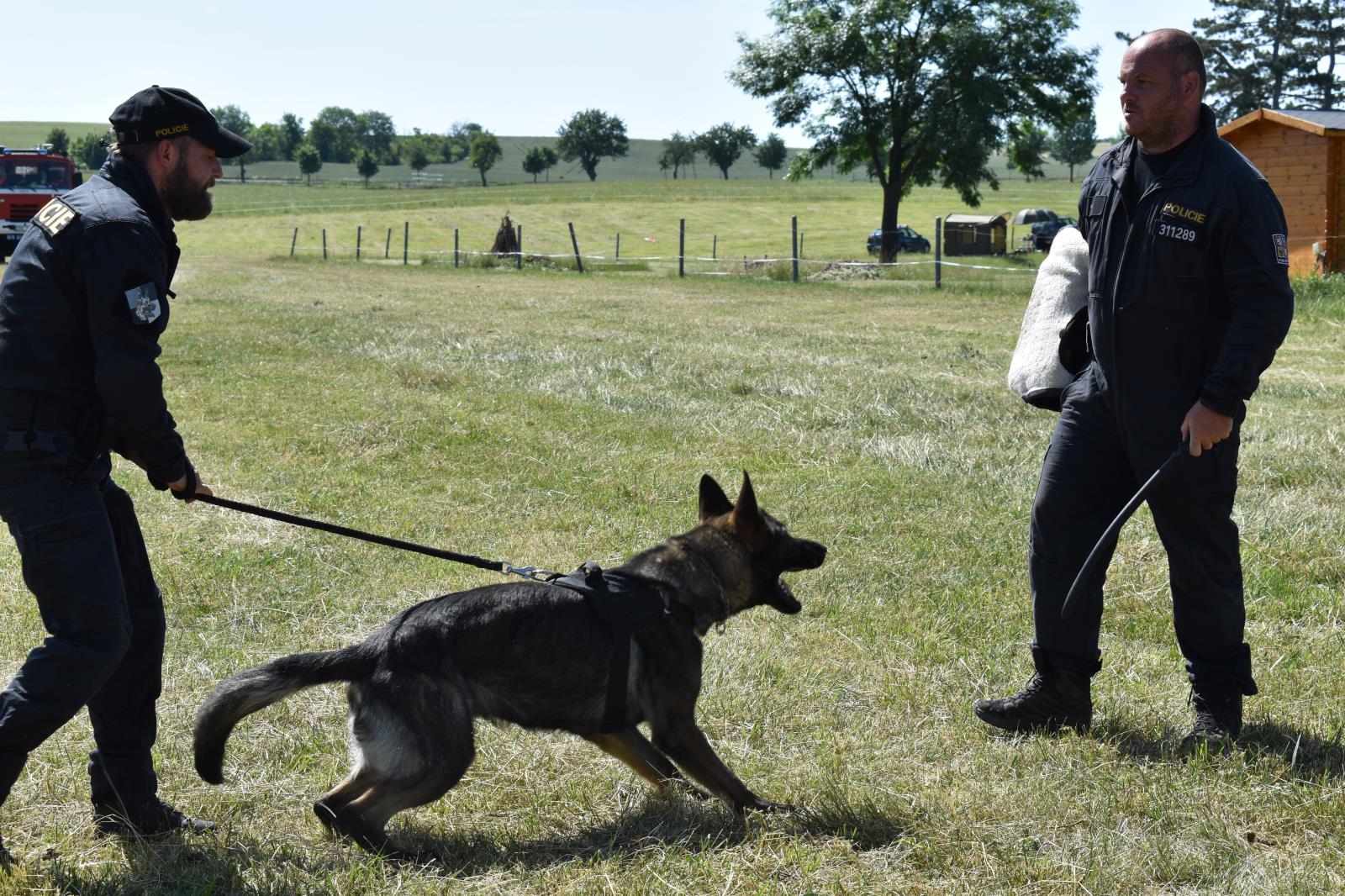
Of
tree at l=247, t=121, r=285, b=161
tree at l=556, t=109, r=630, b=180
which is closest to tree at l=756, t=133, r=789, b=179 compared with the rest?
tree at l=556, t=109, r=630, b=180

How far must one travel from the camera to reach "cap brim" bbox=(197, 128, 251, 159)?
3.43 meters

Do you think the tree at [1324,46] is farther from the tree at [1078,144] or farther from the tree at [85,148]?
the tree at [85,148]

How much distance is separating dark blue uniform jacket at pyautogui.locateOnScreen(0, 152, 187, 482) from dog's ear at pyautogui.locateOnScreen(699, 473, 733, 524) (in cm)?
196

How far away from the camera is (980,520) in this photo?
22.7 ft

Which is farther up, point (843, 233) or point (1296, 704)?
point (843, 233)

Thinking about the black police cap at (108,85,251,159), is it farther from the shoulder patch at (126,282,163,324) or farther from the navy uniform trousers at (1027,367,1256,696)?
the navy uniform trousers at (1027,367,1256,696)

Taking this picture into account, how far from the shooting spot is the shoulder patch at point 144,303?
9.99ft

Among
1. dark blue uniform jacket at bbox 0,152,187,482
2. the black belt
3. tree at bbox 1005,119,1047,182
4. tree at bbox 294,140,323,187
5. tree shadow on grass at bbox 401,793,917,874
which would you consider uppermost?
tree at bbox 294,140,323,187

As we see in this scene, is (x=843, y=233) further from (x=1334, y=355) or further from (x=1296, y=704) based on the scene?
(x=1296, y=704)

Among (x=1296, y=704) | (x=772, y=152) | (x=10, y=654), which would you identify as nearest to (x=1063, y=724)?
(x=1296, y=704)

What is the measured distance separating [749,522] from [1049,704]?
132cm

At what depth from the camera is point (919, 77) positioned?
3862 cm

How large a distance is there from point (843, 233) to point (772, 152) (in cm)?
8384

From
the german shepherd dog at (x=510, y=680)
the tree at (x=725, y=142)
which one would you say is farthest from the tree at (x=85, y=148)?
the german shepherd dog at (x=510, y=680)
